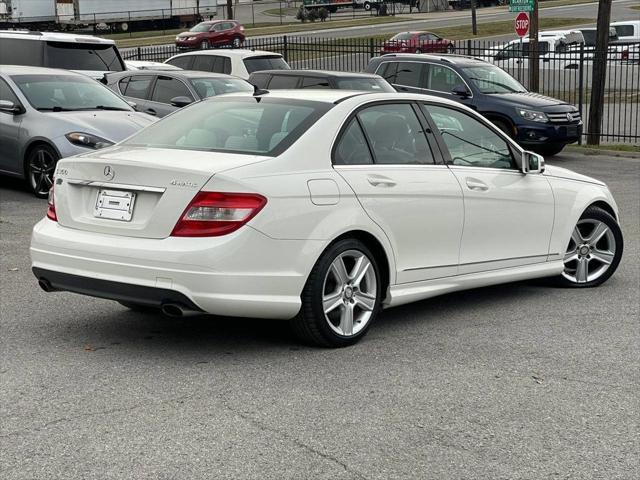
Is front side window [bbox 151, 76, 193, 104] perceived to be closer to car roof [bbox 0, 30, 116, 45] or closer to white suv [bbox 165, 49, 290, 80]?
car roof [bbox 0, 30, 116, 45]

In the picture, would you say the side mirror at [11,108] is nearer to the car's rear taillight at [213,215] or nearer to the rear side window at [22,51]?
the rear side window at [22,51]

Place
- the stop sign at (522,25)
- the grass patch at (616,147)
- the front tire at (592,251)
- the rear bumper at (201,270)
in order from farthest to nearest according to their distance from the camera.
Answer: the stop sign at (522,25)
the grass patch at (616,147)
the front tire at (592,251)
the rear bumper at (201,270)

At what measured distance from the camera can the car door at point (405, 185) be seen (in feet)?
21.8

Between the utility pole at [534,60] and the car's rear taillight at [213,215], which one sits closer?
the car's rear taillight at [213,215]

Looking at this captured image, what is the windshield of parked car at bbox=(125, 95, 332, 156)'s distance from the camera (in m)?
6.52

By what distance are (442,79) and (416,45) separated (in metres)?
18.3

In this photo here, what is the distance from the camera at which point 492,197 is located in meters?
7.57

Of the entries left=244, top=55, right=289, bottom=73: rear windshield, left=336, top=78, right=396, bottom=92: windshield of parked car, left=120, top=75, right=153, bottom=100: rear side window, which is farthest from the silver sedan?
left=244, top=55, right=289, bottom=73: rear windshield

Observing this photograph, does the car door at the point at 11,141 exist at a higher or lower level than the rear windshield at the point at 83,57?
lower

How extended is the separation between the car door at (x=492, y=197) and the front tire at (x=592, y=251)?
571mm

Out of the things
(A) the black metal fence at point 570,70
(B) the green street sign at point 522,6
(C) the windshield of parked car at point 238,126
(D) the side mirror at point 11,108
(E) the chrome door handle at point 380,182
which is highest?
(B) the green street sign at point 522,6

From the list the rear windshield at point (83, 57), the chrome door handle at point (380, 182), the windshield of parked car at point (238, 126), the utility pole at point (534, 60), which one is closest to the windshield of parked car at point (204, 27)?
the utility pole at point (534, 60)

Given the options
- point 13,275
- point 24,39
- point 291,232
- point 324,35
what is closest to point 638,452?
point 291,232

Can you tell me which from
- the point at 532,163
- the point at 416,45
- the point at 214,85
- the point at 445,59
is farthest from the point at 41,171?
the point at 416,45
